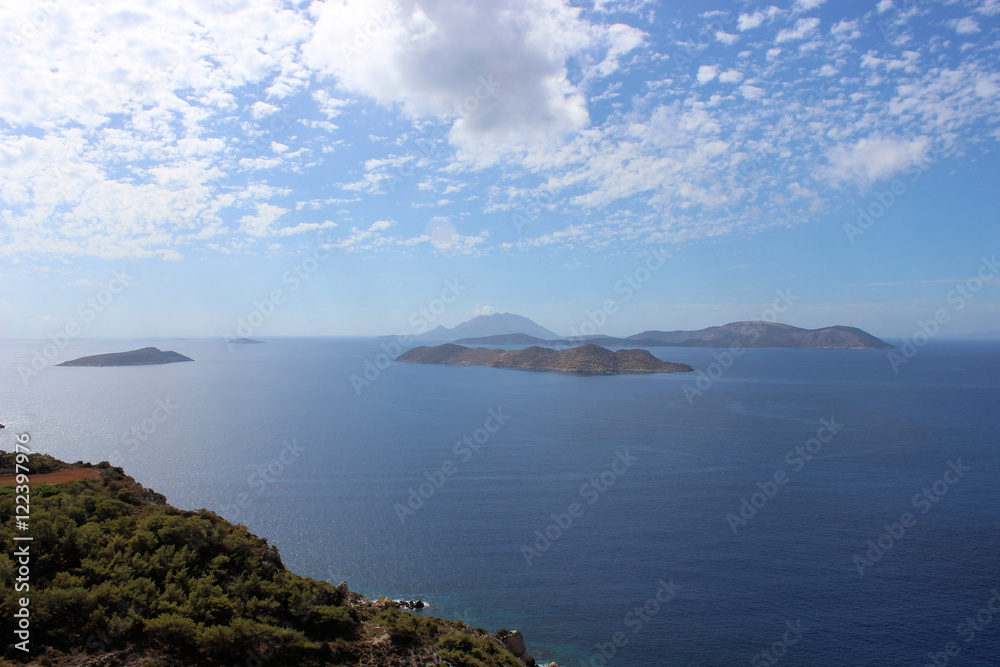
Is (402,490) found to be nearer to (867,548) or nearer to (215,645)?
(215,645)

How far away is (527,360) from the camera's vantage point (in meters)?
190

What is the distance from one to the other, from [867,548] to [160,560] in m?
41.5

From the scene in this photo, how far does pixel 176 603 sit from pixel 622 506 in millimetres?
34702

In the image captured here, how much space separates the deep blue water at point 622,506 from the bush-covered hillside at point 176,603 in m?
9.61

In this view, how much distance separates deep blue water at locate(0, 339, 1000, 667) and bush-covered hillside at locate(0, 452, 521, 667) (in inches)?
378

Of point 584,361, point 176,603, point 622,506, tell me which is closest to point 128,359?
point 584,361

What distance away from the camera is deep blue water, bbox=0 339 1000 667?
25969 millimetres

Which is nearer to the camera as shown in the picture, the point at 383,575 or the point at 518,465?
the point at 383,575

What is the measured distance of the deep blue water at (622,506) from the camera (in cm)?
2597

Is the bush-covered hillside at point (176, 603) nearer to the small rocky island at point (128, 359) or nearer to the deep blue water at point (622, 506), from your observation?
the deep blue water at point (622, 506)

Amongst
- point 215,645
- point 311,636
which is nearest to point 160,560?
point 215,645

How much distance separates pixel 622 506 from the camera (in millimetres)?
42250

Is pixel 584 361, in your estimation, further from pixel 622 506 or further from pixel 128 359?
pixel 128 359

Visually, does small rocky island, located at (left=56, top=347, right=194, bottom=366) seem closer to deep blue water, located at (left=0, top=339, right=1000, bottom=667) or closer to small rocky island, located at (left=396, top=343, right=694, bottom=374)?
deep blue water, located at (left=0, top=339, right=1000, bottom=667)
